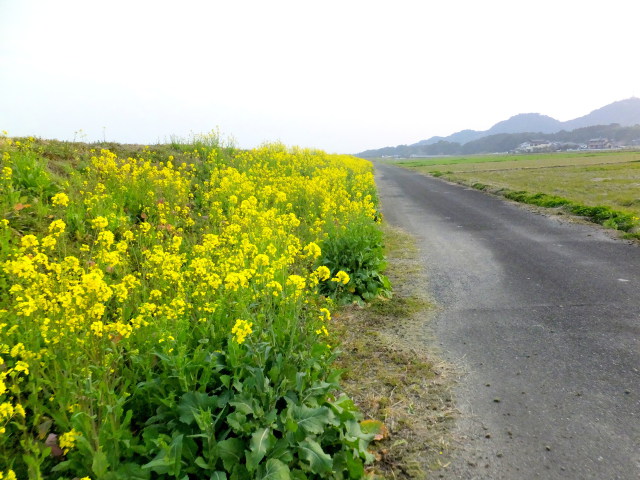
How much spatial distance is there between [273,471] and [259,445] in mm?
165

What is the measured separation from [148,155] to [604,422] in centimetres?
1038

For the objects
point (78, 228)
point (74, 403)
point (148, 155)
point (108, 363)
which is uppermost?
point (148, 155)

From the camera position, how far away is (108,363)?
2.76m

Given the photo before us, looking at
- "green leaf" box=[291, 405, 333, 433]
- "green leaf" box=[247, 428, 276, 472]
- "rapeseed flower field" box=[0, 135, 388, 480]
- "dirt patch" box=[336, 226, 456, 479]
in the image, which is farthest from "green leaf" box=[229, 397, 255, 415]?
"dirt patch" box=[336, 226, 456, 479]

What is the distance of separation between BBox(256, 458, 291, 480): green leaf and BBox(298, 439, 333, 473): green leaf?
0.17 metres

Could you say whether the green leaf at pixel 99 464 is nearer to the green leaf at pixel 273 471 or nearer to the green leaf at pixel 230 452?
the green leaf at pixel 230 452

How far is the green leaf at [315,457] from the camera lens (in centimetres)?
255

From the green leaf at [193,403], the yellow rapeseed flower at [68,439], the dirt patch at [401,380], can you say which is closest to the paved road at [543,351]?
the dirt patch at [401,380]

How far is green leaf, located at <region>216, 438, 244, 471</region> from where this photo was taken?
242 centimetres

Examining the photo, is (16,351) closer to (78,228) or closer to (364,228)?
(78,228)

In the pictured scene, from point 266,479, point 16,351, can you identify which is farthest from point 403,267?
point 16,351

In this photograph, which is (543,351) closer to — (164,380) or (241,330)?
(241,330)

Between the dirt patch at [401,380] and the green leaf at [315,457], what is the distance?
492mm

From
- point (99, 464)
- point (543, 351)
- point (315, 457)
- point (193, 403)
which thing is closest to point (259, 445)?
point (315, 457)
